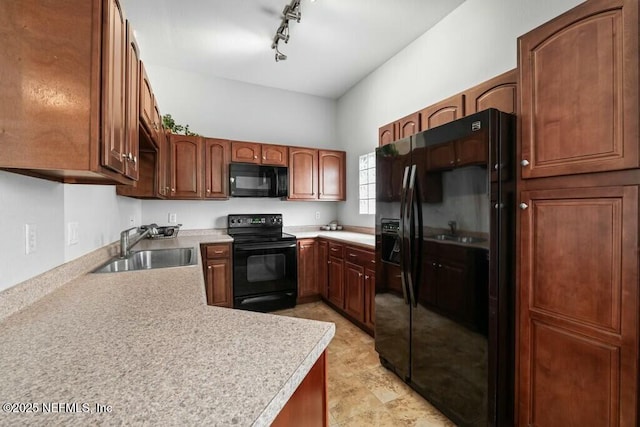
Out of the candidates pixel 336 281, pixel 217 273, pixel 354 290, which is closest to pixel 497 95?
pixel 354 290

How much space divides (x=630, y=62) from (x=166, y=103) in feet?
13.1

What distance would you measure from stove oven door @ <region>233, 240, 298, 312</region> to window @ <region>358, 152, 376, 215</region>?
1.08 metres

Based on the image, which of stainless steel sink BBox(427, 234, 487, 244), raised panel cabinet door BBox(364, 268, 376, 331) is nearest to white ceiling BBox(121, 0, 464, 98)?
stainless steel sink BBox(427, 234, 487, 244)

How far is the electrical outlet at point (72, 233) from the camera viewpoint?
1.35m

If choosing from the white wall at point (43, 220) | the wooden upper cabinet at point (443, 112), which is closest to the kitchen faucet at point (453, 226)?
the wooden upper cabinet at point (443, 112)

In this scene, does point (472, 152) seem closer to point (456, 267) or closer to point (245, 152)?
point (456, 267)

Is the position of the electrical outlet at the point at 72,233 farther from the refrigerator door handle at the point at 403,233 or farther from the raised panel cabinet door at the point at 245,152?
the raised panel cabinet door at the point at 245,152

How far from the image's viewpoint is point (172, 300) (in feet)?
3.54

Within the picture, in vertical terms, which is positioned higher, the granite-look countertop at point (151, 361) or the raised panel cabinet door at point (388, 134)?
the raised panel cabinet door at point (388, 134)

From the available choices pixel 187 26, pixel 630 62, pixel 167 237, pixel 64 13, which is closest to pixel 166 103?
pixel 187 26

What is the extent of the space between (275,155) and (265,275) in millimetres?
1531

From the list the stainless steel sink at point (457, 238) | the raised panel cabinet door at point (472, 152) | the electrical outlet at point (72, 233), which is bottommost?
the stainless steel sink at point (457, 238)

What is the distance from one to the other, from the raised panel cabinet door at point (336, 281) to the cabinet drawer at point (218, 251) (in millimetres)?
1202

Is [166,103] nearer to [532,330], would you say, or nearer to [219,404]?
[219,404]
